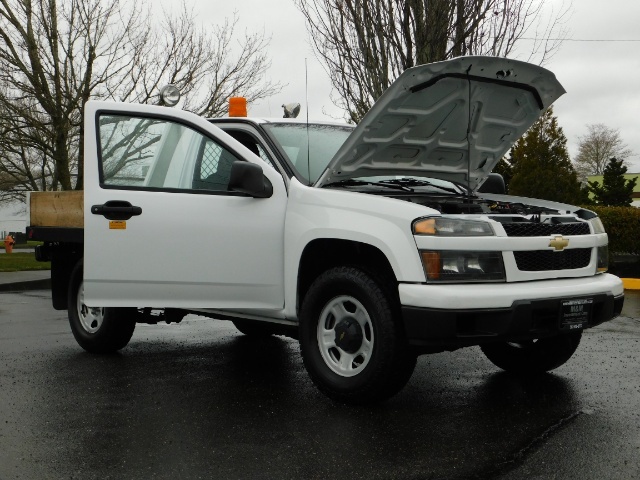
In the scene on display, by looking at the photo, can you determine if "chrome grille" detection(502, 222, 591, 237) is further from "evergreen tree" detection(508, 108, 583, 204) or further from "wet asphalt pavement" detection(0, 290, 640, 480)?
"evergreen tree" detection(508, 108, 583, 204)

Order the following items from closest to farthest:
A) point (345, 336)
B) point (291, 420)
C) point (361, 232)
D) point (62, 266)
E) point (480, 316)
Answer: point (480, 316) < point (291, 420) < point (361, 232) < point (345, 336) < point (62, 266)

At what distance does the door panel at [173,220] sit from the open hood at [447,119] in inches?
23.9

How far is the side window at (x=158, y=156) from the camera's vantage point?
5.74 meters

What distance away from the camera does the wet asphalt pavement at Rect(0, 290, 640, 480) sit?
12.6 ft

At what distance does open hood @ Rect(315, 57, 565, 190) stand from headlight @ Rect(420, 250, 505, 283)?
514mm

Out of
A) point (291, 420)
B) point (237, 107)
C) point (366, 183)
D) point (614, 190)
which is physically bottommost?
point (291, 420)

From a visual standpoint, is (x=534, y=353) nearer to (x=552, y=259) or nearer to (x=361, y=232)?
(x=552, y=259)

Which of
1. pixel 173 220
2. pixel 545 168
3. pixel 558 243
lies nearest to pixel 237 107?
pixel 173 220

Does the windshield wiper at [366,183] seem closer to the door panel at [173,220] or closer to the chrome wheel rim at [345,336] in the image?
the door panel at [173,220]

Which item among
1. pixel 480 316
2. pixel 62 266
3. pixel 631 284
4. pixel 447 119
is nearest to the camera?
pixel 480 316

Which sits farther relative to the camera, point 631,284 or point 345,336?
point 631,284

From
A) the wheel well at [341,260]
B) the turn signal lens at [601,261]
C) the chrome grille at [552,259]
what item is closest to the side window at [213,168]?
the wheel well at [341,260]

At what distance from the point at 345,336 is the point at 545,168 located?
115 feet

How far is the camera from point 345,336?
500cm
